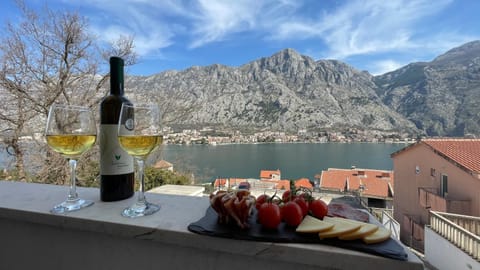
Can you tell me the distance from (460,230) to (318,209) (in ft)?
15.1

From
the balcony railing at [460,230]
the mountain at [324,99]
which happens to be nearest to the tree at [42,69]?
the mountain at [324,99]

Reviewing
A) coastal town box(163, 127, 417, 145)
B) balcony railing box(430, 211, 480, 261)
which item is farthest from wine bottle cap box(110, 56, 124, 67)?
coastal town box(163, 127, 417, 145)

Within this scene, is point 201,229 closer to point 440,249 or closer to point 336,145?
point 440,249

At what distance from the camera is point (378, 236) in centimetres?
43

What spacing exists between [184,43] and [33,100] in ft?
34.1

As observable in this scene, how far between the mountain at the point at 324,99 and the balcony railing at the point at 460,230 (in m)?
5.92

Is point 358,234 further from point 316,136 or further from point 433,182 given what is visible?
point 316,136

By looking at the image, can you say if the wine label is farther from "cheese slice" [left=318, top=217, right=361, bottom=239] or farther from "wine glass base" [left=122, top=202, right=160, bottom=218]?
"cheese slice" [left=318, top=217, right=361, bottom=239]

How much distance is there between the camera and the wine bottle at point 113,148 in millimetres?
673

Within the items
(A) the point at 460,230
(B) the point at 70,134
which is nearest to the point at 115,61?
(B) the point at 70,134

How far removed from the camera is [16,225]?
2.32 ft

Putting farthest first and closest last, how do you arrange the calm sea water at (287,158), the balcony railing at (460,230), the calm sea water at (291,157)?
the calm sea water at (291,157), the calm sea water at (287,158), the balcony railing at (460,230)

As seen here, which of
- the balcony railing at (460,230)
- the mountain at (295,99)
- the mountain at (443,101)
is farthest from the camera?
the mountain at (295,99)

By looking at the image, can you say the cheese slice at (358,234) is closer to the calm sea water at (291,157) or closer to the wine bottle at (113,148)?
the wine bottle at (113,148)
